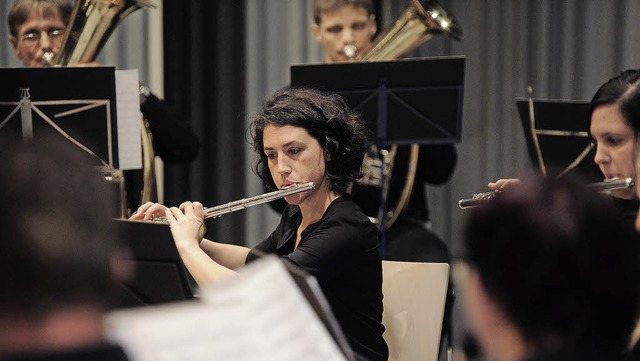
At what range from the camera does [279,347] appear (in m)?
1.04

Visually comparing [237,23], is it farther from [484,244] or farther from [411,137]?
[484,244]

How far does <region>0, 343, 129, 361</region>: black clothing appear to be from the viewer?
2.89 feet

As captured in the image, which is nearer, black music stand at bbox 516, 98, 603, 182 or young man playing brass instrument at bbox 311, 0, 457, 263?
black music stand at bbox 516, 98, 603, 182

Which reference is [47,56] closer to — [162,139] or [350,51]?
[162,139]

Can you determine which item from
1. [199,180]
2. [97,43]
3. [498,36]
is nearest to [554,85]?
[498,36]

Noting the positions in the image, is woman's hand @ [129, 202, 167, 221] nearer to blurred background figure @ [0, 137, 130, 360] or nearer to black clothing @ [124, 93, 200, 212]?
black clothing @ [124, 93, 200, 212]

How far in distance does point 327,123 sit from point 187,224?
1.49 feet

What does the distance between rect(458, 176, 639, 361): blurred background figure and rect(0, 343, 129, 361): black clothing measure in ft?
1.53

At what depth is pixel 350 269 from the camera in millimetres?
2213

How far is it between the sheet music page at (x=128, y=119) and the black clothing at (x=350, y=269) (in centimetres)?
81

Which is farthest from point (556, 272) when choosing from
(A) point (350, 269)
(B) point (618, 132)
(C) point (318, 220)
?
(B) point (618, 132)

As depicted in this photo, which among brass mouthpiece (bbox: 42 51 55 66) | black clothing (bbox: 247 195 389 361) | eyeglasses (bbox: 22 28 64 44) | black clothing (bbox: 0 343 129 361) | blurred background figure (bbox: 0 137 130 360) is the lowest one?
black clothing (bbox: 247 195 389 361)

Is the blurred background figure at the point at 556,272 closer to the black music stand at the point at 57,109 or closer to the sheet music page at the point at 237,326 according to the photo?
the sheet music page at the point at 237,326

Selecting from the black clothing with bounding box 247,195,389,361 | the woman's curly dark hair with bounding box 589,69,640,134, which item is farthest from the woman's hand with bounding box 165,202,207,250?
the woman's curly dark hair with bounding box 589,69,640,134
